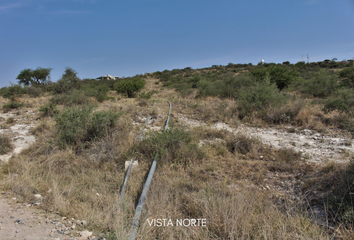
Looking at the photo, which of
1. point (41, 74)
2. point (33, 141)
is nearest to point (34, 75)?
point (41, 74)

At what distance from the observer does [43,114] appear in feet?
29.5

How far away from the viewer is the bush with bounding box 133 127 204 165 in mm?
4616

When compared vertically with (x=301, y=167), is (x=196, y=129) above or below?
above

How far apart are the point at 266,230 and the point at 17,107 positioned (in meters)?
13.7

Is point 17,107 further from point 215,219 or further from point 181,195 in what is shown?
point 215,219

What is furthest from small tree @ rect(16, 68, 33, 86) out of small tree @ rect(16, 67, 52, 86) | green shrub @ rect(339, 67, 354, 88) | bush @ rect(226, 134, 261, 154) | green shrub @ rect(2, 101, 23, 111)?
green shrub @ rect(339, 67, 354, 88)

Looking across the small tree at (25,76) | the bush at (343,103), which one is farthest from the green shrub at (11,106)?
the small tree at (25,76)

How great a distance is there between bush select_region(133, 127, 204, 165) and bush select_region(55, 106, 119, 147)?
172 centimetres

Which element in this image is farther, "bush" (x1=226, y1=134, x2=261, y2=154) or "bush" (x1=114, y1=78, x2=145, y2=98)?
"bush" (x1=114, y1=78, x2=145, y2=98)

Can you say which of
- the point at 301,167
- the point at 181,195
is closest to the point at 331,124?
the point at 301,167

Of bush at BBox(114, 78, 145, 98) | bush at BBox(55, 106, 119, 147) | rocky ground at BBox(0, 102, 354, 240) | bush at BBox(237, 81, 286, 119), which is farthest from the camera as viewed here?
bush at BBox(114, 78, 145, 98)

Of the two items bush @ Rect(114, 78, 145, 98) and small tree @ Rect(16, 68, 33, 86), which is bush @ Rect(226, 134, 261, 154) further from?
small tree @ Rect(16, 68, 33, 86)

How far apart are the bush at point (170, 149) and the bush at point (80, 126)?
172 centimetres

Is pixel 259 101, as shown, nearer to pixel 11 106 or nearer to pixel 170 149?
pixel 170 149
